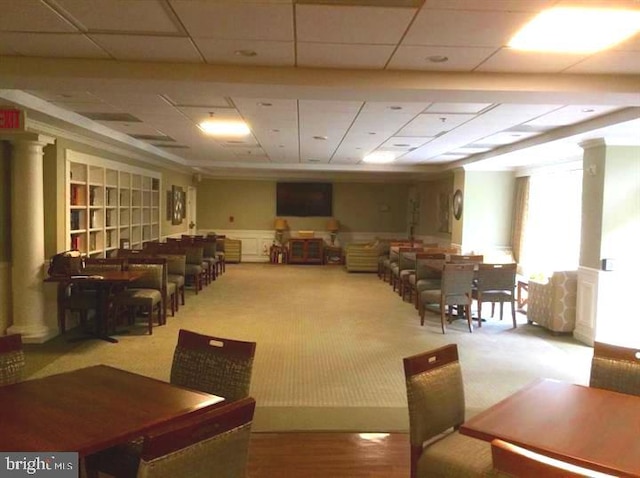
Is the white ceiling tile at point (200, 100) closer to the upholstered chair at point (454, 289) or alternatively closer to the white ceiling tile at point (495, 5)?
the white ceiling tile at point (495, 5)

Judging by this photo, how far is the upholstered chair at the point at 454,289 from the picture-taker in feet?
20.2

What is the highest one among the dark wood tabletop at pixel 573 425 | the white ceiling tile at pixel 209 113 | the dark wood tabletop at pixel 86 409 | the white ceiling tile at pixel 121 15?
the white ceiling tile at pixel 209 113

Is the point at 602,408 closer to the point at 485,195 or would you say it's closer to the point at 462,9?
the point at 462,9

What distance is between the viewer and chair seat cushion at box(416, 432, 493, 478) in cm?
206

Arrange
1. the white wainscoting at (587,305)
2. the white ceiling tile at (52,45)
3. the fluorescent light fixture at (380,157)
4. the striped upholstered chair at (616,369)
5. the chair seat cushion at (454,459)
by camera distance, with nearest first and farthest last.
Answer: the chair seat cushion at (454,459)
the striped upholstered chair at (616,369)
the white ceiling tile at (52,45)
the white wainscoting at (587,305)
the fluorescent light fixture at (380,157)

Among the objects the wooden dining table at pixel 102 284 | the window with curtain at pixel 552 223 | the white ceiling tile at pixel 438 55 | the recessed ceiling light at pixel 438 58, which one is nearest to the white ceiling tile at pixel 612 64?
the white ceiling tile at pixel 438 55

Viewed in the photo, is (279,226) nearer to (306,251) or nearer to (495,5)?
(306,251)

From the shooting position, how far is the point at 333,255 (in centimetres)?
1384

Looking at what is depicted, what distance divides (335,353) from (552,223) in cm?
527

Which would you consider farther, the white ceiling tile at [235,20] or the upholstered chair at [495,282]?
the upholstered chair at [495,282]

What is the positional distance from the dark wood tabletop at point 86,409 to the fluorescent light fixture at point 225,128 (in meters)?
4.20

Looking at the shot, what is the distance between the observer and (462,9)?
2545mm

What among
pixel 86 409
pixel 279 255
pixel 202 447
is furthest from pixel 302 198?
pixel 202 447

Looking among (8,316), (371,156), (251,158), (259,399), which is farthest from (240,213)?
(259,399)
